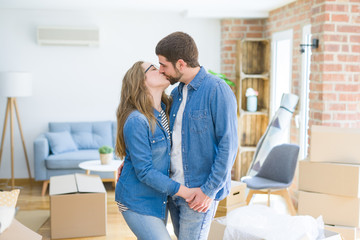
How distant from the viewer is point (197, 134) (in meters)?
1.99

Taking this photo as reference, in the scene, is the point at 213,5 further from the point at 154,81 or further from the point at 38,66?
the point at 154,81

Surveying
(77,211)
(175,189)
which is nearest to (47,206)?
(77,211)

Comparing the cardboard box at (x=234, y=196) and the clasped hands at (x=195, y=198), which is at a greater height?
the clasped hands at (x=195, y=198)

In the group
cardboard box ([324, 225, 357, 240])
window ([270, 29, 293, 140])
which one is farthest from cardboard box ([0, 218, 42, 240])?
window ([270, 29, 293, 140])

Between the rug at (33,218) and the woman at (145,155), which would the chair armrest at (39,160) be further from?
the woman at (145,155)

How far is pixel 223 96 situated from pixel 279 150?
9.29 ft

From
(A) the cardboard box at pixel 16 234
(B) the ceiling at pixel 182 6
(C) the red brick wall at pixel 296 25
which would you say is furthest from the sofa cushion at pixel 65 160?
(A) the cardboard box at pixel 16 234

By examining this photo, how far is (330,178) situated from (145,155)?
1987 millimetres

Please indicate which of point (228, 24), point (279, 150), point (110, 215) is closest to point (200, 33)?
point (228, 24)

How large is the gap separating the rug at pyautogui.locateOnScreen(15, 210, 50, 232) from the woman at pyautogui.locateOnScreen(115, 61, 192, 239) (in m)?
2.56

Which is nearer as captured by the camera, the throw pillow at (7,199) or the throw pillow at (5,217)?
the throw pillow at (5,217)

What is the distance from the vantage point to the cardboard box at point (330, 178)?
11.1ft

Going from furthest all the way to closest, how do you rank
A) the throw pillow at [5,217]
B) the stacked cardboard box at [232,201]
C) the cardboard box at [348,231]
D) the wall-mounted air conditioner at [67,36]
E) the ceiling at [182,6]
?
the wall-mounted air conditioner at [67,36], the ceiling at [182,6], the stacked cardboard box at [232,201], the cardboard box at [348,231], the throw pillow at [5,217]

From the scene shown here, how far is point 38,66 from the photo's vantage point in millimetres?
6230
